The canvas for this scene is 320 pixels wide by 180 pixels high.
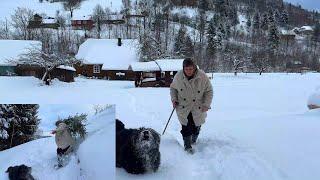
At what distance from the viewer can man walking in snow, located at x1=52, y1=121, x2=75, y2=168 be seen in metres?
3.46

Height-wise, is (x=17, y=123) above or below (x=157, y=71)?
above

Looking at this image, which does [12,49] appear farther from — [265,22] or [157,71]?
[265,22]

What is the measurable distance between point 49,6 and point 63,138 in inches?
5353

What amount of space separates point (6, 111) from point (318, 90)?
370 inches

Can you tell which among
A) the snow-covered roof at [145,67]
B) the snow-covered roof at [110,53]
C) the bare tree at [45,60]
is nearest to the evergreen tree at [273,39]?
the snow-covered roof at [110,53]

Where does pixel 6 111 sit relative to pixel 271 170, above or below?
above

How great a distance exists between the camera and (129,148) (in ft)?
16.7

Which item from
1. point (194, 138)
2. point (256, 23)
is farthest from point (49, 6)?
point (194, 138)

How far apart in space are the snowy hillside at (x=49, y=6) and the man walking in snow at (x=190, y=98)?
374ft

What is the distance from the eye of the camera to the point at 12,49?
51750 mm

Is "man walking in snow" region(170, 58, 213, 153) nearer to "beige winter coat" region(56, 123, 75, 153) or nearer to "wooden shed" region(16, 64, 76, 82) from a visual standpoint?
"beige winter coat" region(56, 123, 75, 153)

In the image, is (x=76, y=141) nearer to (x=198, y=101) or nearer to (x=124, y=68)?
(x=198, y=101)

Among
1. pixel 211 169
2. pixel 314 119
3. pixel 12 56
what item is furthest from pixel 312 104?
pixel 12 56

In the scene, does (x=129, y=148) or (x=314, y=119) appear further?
(x=314, y=119)
